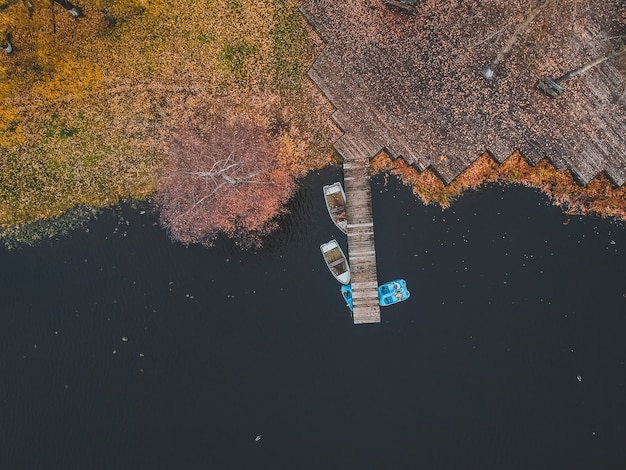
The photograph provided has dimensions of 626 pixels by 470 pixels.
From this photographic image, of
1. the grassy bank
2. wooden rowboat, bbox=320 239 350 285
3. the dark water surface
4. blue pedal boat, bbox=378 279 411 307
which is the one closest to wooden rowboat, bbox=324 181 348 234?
the dark water surface

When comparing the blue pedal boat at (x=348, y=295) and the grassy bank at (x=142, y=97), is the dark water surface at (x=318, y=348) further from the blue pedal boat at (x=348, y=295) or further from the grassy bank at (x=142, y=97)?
the grassy bank at (x=142, y=97)

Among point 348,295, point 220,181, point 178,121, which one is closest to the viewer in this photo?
point 220,181

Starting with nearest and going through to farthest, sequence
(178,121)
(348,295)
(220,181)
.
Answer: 1. (220,181)
2. (178,121)
3. (348,295)

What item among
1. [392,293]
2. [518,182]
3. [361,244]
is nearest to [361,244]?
[361,244]

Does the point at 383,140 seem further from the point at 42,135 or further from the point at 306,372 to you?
the point at 42,135

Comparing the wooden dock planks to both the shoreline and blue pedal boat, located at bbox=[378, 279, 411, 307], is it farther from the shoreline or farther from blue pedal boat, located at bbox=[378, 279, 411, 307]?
the shoreline

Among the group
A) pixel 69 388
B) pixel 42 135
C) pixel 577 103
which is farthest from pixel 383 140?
pixel 69 388

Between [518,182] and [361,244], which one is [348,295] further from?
[518,182]
